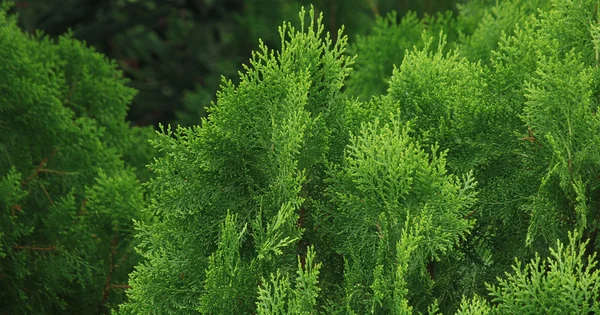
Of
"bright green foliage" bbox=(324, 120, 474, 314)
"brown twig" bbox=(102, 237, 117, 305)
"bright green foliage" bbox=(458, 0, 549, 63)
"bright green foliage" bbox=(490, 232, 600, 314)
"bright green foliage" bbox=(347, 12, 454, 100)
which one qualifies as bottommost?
"bright green foliage" bbox=(490, 232, 600, 314)

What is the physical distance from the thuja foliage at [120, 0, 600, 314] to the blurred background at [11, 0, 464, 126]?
321 inches

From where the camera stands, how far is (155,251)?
448 centimetres

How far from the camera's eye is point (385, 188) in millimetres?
3998

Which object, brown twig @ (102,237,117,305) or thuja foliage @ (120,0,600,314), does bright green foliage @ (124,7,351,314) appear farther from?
brown twig @ (102,237,117,305)

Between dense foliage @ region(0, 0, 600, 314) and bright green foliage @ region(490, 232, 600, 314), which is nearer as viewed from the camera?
bright green foliage @ region(490, 232, 600, 314)

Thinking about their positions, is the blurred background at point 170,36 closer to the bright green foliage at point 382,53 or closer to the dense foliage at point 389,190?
the bright green foliage at point 382,53

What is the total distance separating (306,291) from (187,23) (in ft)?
42.2

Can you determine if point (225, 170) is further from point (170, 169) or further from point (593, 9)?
point (593, 9)

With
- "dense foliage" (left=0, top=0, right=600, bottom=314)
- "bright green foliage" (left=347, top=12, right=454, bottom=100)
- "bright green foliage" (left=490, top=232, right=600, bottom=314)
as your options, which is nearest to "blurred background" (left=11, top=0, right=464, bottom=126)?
"bright green foliage" (left=347, top=12, right=454, bottom=100)

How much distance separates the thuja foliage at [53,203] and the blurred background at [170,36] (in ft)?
19.2

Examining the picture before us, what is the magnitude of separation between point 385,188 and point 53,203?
347 centimetres

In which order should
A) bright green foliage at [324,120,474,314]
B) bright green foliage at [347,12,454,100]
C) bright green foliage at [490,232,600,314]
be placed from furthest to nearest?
1. bright green foliage at [347,12,454,100]
2. bright green foliage at [324,120,474,314]
3. bright green foliage at [490,232,600,314]

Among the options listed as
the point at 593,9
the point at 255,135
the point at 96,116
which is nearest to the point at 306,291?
the point at 255,135

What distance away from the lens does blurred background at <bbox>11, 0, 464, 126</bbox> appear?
13.6m
